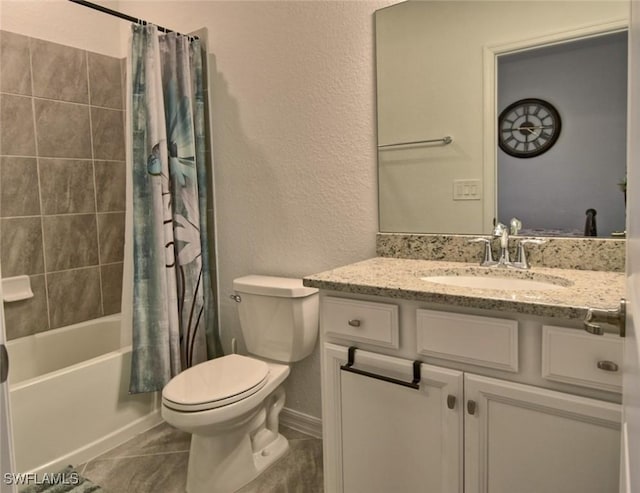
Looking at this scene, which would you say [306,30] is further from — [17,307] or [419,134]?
[17,307]

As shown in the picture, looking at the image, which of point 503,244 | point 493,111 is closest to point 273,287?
point 503,244

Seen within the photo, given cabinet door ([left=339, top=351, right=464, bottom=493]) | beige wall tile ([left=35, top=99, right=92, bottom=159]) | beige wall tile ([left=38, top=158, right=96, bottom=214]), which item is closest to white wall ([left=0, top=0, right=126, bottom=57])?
beige wall tile ([left=35, top=99, right=92, bottom=159])

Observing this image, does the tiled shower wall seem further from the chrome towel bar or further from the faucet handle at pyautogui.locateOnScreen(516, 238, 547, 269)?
the faucet handle at pyautogui.locateOnScreen(516, 238, 547, 269)

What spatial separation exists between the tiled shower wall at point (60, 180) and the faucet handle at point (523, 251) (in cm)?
227

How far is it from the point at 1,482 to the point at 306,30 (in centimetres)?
194

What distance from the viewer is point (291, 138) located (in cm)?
Answer: 213

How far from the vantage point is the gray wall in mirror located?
4.56 feet

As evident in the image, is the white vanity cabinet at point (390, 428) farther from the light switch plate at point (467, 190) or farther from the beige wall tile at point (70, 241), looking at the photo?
the beige wall tile at point (70, 241)

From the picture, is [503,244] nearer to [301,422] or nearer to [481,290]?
[481,290]

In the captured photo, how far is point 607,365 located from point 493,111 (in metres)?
0.96

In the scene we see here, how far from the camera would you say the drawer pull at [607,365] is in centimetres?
100

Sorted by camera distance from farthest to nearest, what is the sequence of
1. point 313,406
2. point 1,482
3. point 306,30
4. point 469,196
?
point 313,406
point 306,30
point 469,196
point 1,482

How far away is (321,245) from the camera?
209 cm

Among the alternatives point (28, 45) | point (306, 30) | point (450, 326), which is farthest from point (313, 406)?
point (28, 45)
